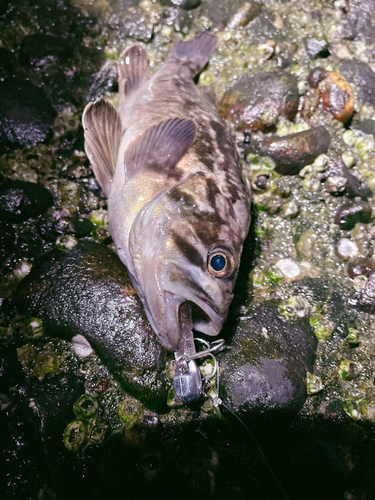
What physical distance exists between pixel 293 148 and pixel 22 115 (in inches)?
137

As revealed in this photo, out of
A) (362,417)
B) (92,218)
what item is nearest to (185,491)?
(362,417)

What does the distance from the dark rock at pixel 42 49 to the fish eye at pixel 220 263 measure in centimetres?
385

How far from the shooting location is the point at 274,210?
12.2ft

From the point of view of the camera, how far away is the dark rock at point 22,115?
3654 mm

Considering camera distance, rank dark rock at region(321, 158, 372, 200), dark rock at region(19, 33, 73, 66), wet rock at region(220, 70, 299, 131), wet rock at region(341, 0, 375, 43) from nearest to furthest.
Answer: dark rock at region(321, 158, 372, 200), wet rock at region(220, 70, 299, 131), dark rock at region(19, 33, 73, 66), wet rock at region(341, 0, 375, 43)

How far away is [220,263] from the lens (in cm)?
238

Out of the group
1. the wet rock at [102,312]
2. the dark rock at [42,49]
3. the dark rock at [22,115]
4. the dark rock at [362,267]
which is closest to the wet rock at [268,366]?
the wet rock at [102,312]

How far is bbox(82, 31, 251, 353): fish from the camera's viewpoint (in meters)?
2.37

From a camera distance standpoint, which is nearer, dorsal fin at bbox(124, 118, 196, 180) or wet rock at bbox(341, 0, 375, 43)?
dorsal fin at bbox(124, 118, 196, 180)

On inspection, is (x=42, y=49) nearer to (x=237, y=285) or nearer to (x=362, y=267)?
(x=237, y=285)

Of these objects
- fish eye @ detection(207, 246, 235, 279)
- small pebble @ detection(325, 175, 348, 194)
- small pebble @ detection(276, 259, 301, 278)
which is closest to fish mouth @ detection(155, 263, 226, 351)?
fish eye @ detection(207, 246, 235, 279)

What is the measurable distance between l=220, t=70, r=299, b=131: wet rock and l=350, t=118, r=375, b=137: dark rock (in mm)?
979

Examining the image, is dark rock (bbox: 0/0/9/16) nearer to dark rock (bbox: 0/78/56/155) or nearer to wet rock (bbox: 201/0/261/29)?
dark rock (bbox: 0/78/56/155)

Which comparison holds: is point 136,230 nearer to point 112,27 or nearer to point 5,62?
point 5,62
